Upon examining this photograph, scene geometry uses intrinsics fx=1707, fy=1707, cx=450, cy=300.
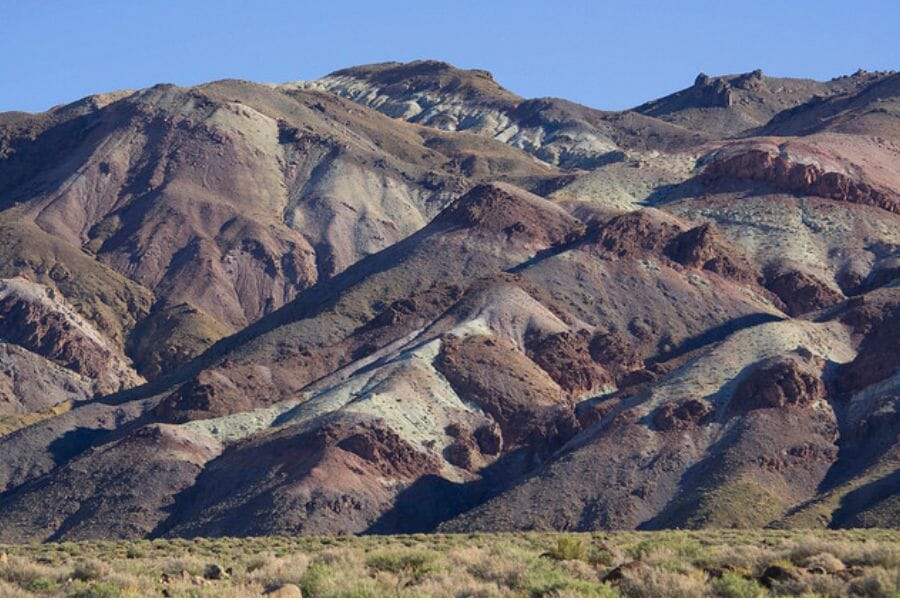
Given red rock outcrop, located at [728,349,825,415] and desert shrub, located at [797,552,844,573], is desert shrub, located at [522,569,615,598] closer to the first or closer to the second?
desert shrub, located at [797,552,844,573]

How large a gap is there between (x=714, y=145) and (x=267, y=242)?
49.9 m

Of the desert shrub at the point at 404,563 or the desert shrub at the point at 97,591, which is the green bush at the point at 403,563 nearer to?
the desert shrub at the point at 404,563

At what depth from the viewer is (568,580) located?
3125 centimetres

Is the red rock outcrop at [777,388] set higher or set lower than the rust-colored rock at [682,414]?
higher

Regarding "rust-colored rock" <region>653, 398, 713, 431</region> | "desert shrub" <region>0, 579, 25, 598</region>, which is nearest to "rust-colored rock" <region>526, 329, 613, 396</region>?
"rust-colored rock" <region>653, 398, 713, 431</region>

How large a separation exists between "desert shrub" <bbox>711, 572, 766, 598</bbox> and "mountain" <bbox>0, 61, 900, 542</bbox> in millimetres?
48380

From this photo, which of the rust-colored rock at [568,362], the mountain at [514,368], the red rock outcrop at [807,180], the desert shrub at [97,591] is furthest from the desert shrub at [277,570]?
the red rock outcrop at [807,180]

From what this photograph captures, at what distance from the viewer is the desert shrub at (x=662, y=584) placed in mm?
29703

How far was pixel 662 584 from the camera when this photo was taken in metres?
30.1

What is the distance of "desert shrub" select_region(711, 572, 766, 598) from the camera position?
29641 millimetres

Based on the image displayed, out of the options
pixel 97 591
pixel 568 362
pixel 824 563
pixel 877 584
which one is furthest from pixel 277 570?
pixel 568 362

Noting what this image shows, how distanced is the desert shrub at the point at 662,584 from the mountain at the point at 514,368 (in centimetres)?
4816

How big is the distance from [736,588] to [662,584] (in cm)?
129

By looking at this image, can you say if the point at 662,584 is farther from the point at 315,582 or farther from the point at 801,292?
the point at 801,292
